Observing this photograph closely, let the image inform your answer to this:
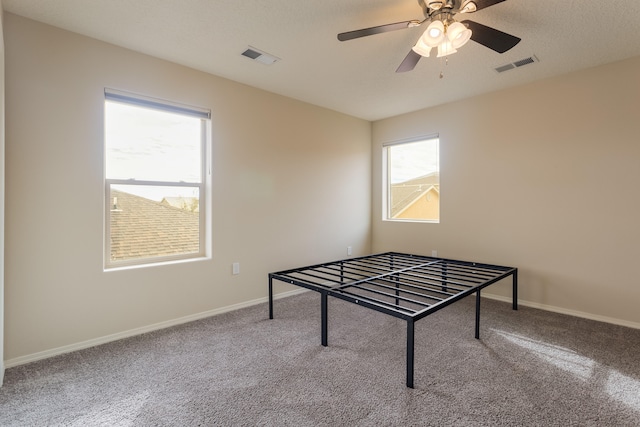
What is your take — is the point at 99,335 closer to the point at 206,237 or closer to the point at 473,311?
the point at 206,237

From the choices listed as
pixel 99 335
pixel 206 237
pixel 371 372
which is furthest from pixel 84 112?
pixel 371 372

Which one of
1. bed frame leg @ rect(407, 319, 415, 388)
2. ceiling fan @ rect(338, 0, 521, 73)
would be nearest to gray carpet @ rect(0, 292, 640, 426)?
bed frame leg @ rect(407, 319, 415, 388)

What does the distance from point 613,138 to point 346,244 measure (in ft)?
10.1

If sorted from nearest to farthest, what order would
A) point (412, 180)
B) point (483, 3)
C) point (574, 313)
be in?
1. point (483, 3)
2. point (574, 313)
3. point (412, 180)

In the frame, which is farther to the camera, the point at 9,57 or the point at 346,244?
the point at 346,244

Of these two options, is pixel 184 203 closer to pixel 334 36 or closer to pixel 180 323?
pixel 180 323

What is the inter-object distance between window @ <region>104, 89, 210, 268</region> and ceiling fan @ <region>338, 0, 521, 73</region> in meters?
1.91

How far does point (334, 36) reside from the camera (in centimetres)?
246

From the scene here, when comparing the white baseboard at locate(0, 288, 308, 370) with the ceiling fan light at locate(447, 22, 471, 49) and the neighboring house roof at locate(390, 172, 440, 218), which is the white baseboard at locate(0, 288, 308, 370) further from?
the ceiling fan light at locate(447, 22, 471, 49)

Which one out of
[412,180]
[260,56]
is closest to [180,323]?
[260,56]

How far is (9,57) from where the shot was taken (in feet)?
7.18

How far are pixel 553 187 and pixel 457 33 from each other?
2273 millimetres

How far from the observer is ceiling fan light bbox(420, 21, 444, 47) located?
6.17 feet

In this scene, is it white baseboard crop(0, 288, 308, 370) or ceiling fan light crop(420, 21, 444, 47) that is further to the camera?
white baseboard crop(0, 288, 308, 370)
